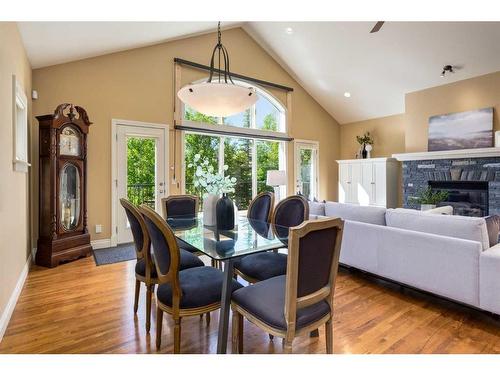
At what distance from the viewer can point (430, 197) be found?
5383mm

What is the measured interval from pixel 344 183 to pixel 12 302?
261 inches

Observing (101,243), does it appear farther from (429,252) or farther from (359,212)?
(429,252)

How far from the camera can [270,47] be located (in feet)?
20.7

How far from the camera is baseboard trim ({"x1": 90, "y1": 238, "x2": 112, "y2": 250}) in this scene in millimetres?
4434

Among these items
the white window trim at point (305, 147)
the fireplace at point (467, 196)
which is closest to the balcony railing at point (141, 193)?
the white window trim at point (305, 147)

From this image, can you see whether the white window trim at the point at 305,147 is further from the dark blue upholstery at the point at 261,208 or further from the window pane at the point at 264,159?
the dark blue upholstery at the point at 261,208

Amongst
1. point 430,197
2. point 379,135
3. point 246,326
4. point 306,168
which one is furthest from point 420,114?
point 246,326

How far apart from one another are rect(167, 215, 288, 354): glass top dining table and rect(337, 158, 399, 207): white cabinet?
182 inches

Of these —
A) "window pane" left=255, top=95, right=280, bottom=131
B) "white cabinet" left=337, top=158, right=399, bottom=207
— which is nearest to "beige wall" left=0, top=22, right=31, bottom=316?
"window pane" left=255, top=95, right=280, bottom=131

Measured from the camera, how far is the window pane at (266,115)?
21.2 feet

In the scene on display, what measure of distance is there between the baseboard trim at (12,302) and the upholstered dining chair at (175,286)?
118cm
